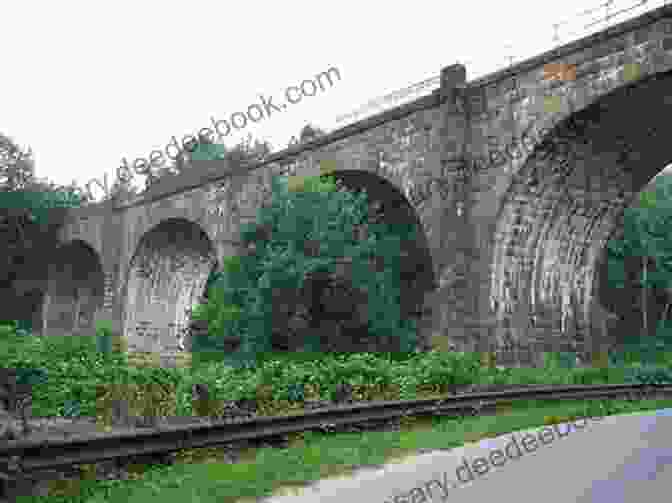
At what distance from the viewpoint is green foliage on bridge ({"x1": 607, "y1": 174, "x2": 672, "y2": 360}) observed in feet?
116

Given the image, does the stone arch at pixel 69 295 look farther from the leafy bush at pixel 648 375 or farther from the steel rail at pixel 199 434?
the steel rail at pixel 199 434

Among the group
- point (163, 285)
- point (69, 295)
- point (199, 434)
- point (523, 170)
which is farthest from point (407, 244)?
point (69, 295)

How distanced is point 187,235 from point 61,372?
1676 centimetres

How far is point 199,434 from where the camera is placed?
6.30 meters

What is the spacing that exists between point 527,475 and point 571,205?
10973mm

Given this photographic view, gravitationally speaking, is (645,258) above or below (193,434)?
above

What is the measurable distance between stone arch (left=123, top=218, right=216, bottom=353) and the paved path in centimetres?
2388

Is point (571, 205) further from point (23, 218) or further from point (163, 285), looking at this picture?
point (23, 218)

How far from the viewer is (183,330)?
104 feet

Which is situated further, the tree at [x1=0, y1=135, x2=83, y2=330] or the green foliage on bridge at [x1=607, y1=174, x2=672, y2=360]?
the green foliage on bridge at [x1=607, y1=174, x2=672, y2=360]

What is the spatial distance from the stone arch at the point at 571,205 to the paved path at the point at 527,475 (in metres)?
7.87

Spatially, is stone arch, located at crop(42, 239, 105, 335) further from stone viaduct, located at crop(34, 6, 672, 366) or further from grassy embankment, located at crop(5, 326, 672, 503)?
stone viaduct, located at crop(34, 6, 672, 366)

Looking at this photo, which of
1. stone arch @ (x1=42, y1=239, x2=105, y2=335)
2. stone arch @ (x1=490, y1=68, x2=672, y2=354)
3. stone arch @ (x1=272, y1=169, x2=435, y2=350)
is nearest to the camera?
stone arch @ (x1=490, y1=68, x2=672, y2=354)

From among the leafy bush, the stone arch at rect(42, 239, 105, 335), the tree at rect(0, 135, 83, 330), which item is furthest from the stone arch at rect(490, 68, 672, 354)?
the stone arch at rect(42, 239, 105, 335)
